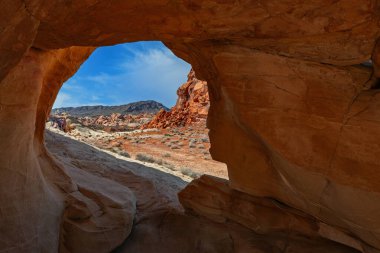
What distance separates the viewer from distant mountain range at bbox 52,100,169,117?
103m

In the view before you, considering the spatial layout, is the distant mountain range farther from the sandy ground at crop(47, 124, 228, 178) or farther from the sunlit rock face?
the sunlit rock face

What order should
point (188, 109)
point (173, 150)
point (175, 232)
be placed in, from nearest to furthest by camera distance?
point (175, 232)
point (173, 150)
point (188, 109)

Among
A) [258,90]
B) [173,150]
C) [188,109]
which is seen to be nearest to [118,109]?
[188,109]

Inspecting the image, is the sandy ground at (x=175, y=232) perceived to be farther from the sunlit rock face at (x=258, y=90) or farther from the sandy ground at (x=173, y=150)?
the sandy ground at (x=173, y=150)

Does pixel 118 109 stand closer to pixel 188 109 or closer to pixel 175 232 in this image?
pixel 188 109

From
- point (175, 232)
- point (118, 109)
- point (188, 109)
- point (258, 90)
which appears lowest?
point (175, 232)

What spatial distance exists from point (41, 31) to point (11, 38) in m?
1.06

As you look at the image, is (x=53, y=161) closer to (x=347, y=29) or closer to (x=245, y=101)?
(x=245, y=101)

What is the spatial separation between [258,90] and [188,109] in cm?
3848

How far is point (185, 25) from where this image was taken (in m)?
4.39

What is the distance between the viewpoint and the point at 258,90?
177 inches

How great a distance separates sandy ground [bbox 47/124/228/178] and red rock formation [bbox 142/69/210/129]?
13.3 feet

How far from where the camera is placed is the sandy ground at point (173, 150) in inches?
596

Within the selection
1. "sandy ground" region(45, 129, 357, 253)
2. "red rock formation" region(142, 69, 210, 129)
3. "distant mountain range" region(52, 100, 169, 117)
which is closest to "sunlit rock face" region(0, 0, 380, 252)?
"sandy ground" region(45, 129, 357, 253)
